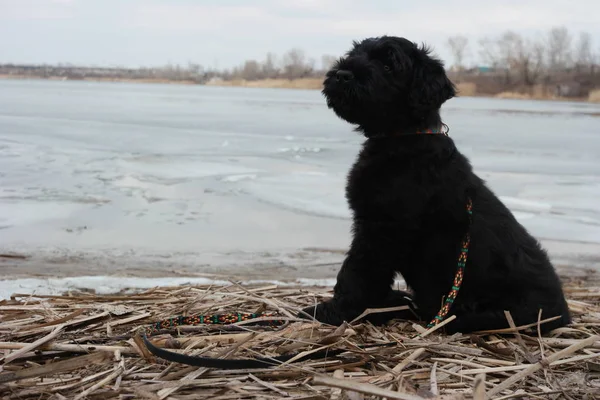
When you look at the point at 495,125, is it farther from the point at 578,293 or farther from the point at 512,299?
the point at 512,299

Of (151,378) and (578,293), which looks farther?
(578,293)

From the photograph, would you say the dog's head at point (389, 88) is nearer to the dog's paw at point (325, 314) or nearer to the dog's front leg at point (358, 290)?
the dog's front leg at point (358, 290)

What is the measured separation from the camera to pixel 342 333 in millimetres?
3219

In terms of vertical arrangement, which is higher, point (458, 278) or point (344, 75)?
point (344, 75)

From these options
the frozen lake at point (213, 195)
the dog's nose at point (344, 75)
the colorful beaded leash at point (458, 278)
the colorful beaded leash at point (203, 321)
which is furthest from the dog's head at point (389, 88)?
the frozen lake at point (213, 195)

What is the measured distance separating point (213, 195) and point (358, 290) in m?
7.13

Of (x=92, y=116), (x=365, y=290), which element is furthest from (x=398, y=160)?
(x=92, y=116)

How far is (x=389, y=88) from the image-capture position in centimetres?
371

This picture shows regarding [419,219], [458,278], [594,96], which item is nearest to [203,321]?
[419,219]

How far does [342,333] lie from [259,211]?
A: 6.48 metres

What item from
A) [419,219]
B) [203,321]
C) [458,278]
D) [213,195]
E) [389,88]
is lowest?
[213,195]

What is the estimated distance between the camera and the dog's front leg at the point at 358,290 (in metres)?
3.65

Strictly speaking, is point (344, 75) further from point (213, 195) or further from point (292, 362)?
point (213, 195)

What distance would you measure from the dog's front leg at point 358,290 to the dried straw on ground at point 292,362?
16cm
